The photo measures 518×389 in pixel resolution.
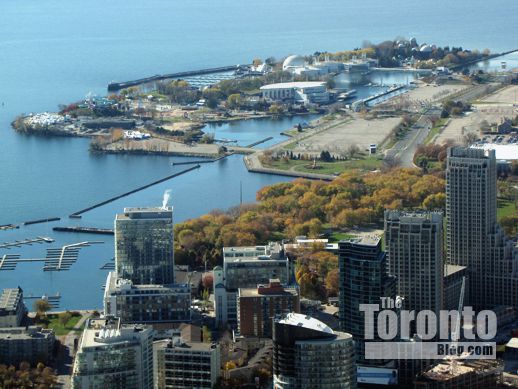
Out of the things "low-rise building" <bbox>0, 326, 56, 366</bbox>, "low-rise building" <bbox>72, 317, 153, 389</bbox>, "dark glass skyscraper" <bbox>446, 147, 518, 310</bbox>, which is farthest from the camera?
"dark glass skyscraper" <bbox>446, 147, 518, 310</bbox>

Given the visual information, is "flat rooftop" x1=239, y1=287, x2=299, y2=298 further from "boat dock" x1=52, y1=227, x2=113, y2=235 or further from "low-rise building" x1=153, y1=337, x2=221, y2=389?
"boat dock" x1=52, y1=227, x2=113, y2=235

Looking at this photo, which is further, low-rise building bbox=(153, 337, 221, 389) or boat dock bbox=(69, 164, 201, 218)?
boat dock bbox=(69, 164, 201, 218)

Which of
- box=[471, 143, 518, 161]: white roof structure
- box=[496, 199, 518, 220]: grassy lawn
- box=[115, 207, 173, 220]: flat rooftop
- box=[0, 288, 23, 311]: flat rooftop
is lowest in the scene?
box=[0, 288, 23, 311]: flat rooftop

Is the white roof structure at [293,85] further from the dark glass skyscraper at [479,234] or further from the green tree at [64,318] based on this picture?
the green tree at [64,318]

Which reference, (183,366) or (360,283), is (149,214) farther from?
(183,366)

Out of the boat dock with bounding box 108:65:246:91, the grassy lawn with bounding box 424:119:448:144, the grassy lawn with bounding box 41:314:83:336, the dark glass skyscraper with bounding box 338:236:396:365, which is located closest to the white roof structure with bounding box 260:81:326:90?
the boat dock with bounding box 108:65:246:91

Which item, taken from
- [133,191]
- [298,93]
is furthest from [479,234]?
[298,93]

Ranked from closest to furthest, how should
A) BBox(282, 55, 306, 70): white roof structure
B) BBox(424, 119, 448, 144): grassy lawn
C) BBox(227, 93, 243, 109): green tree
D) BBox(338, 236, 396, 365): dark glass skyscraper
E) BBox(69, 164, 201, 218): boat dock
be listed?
BBox(338, 236, 396, 365): dark glass skyscraper
BBox(69, 164, 201, 218): boat dock
BBox(424, 119, 448, 144): grassy lawn
BBox(227, 93, 243, 109): green tree
BBox(282, 55, 306, 70): white roof structure

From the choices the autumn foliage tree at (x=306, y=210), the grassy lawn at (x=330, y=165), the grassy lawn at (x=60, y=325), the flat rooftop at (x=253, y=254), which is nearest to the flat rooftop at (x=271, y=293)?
the flat rooftop at (x=253, y=254)
